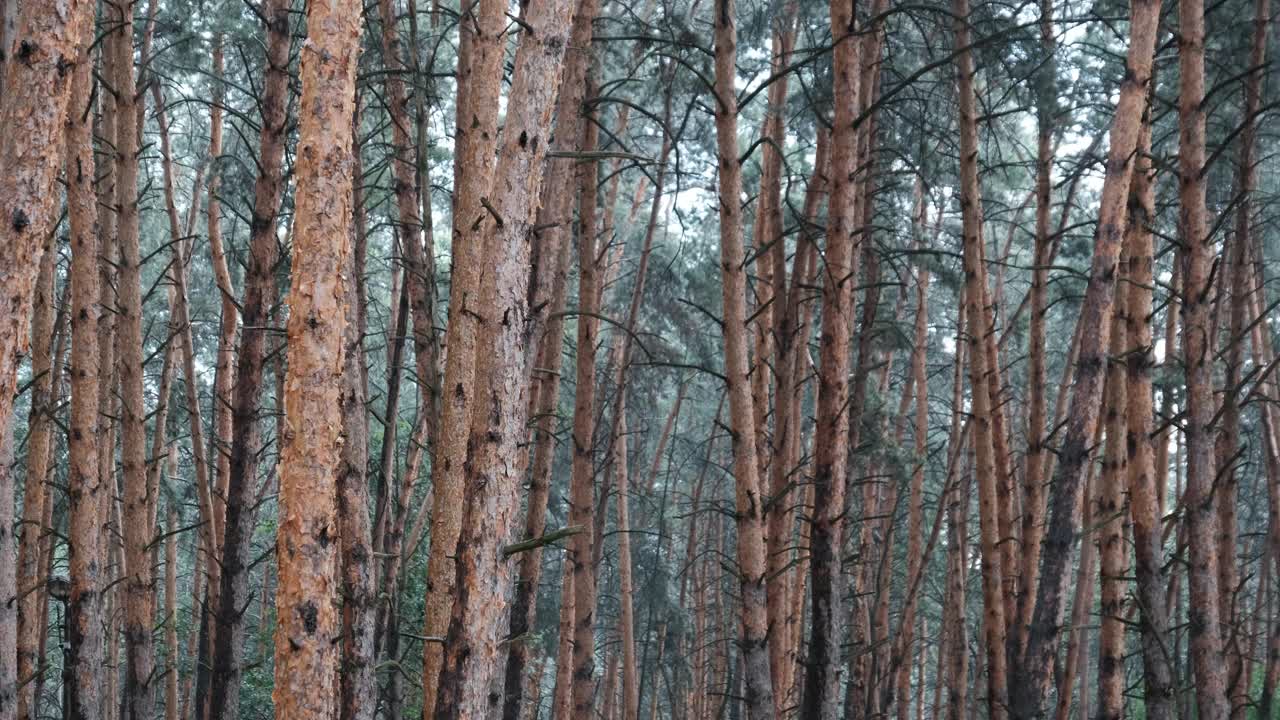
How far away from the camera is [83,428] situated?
642 centimetres

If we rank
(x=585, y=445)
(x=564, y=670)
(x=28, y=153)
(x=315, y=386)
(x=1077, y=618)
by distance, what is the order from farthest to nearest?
(x=564, y=670) < (x=1077, y=618) < (x=585, y=445) < (x=315, y=386) < (x=28, y=153)

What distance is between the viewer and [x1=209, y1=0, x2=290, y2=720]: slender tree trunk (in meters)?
6.51

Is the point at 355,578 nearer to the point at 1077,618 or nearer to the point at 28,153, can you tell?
the point at 28,153

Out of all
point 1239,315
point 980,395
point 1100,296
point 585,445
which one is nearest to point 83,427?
point 585,445

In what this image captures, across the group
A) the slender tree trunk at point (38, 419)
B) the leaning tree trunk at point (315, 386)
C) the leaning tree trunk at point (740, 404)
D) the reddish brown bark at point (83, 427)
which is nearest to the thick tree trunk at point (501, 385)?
the leaning tree trunk at point (315, 386)

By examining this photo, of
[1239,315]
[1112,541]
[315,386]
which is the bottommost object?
[1112,541]

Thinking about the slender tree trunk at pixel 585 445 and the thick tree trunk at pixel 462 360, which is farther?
the slender tree trunk at pixel 585 445

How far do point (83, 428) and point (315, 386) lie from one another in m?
2.90

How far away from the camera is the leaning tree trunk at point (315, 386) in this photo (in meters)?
4.18

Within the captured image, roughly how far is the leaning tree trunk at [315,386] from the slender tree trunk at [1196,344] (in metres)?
4.44

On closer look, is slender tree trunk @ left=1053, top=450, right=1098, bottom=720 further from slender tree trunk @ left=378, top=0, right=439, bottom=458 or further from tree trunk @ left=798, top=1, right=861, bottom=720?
slender tree trunk @ left=378, top=0, right=439, bottom=458

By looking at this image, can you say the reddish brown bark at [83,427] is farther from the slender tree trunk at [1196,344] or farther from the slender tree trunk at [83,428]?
the slender tree trunk at [1196,344]

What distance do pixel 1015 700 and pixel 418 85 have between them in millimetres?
4611

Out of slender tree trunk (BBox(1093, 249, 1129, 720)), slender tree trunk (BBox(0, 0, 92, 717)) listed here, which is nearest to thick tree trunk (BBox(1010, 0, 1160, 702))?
slender tree trunk (BBox(1093, 249, 1129, 720))
